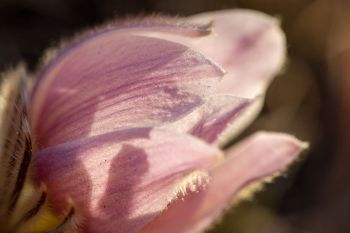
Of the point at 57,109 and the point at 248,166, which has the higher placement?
the point at 57,109

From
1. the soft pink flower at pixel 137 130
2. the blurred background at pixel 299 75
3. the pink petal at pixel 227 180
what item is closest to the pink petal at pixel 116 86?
the soft pink flower at pixel 137 130

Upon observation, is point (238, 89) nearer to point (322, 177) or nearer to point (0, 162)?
point (0, 162)

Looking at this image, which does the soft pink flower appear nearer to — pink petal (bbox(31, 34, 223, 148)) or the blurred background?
pink petal (bbox(31, 34, 223, 148))

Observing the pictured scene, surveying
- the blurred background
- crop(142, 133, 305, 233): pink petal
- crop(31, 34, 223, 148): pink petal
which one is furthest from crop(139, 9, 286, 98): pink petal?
the blurred background

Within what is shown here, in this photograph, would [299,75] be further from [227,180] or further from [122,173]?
[122,173]

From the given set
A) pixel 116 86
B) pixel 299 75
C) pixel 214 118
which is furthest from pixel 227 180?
pixel 299 75

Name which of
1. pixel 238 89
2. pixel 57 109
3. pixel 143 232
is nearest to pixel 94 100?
pixel 57 109
